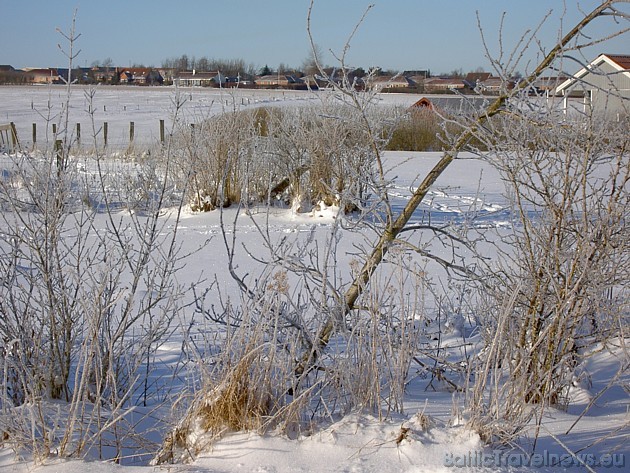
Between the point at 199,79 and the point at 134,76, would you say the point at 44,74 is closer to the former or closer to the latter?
the point at 199,79

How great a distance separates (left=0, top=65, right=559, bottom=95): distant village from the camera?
150 inches

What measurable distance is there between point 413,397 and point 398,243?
79 centimetres

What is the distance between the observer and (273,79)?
45000 mm

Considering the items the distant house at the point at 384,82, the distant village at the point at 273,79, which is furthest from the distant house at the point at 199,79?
the distant house at the point at 384,82

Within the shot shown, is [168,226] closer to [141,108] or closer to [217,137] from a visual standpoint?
[217,137]

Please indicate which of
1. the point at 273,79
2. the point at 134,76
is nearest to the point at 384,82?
the point at 273,79

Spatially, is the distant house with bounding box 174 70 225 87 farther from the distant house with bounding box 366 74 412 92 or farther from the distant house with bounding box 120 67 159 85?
the distant house with bounding box 120 67 159 85

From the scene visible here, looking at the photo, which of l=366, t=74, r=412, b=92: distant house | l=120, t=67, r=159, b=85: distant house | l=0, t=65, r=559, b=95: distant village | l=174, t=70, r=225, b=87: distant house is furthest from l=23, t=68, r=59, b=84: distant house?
l=120, t=67, r=159, b=85: distant house

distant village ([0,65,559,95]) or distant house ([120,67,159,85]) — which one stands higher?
distant house ([120,67,159,85])

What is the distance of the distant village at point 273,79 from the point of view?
12.5 feet

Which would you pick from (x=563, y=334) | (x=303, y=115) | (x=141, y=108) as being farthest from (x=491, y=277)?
(x=141, y=108)

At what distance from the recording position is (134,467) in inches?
93.6

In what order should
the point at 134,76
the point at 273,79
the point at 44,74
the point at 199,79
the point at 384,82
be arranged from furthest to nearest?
Answer: the point at 134,76
the point at 273,79
the point at 44,74
the point at 199,79
the point at 384,82

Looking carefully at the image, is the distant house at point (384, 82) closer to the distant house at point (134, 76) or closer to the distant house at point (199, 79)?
the distant house at point (199, 79)
